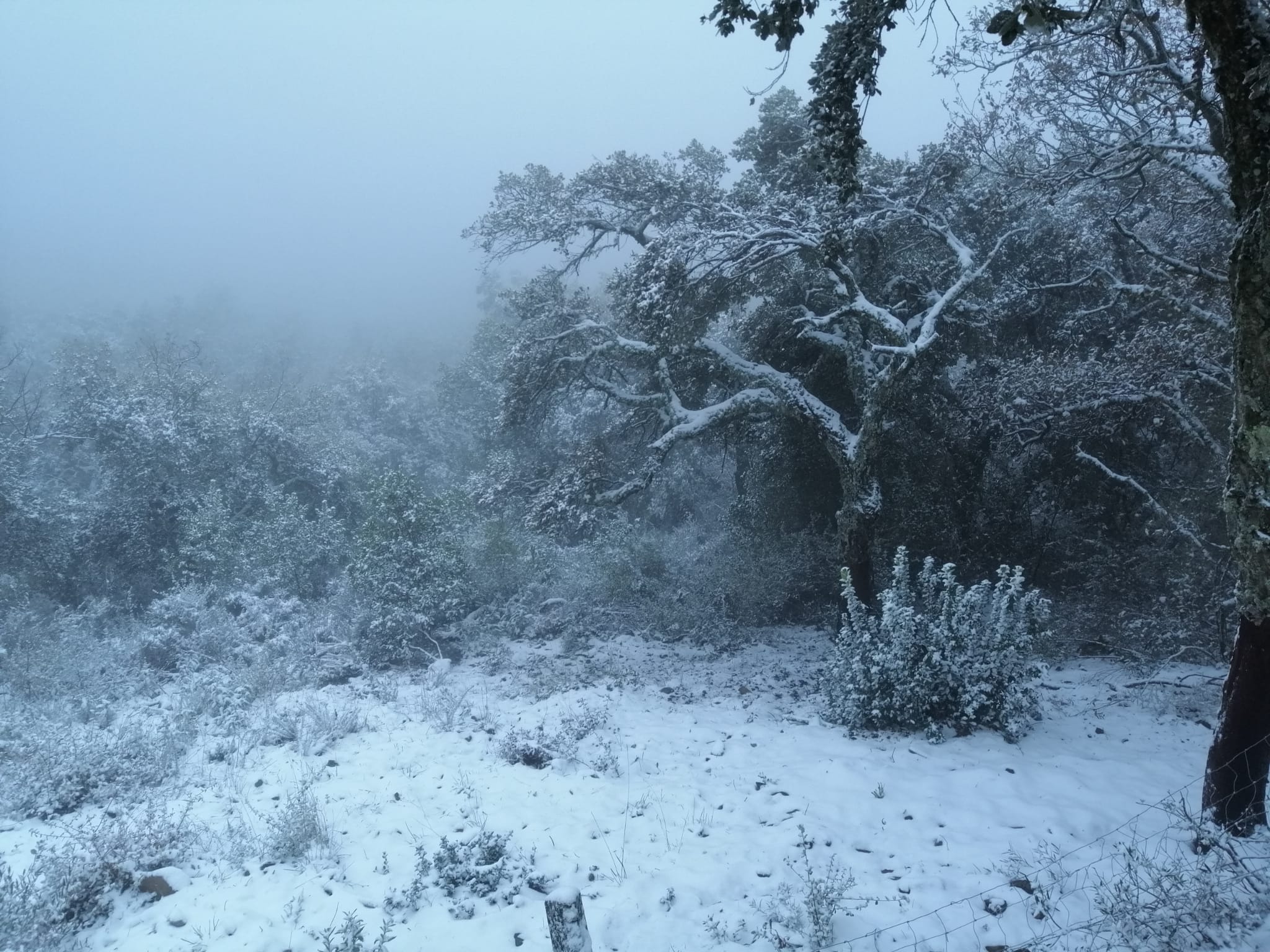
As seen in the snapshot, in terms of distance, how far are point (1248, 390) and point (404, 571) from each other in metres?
12.6

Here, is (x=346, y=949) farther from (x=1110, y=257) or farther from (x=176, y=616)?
(x=1110, y=257)

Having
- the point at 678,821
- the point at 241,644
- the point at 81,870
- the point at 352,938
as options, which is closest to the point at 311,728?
the point at 81,870

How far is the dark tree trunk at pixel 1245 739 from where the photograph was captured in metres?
4.34

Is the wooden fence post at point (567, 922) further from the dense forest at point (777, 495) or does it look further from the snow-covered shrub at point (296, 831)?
the snow-covered shrub at point (296, 831)

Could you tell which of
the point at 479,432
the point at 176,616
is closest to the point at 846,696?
the point at 176,616

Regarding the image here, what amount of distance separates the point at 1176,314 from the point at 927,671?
784 centimetres

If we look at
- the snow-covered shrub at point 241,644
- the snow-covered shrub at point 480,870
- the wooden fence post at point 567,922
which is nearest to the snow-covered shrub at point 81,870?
the snow-covered shrub at point 480,870

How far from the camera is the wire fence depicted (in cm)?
368

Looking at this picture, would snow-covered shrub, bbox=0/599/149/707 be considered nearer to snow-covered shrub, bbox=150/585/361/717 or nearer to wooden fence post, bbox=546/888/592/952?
snow-covered shrub, bbox=150/585/361/717

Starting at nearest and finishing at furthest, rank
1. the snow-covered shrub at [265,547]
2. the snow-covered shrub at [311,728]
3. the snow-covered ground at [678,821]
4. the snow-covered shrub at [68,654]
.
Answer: the snow-covered ground at [678,821]
the snow-covered shrub at [311,728]
the snow-covered shrub at [68,654]
the snow-covered shrub at [265,547]

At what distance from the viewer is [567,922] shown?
320 centimetres

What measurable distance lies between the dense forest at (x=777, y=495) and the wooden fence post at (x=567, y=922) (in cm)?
164

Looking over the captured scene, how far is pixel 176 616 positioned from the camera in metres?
13.7

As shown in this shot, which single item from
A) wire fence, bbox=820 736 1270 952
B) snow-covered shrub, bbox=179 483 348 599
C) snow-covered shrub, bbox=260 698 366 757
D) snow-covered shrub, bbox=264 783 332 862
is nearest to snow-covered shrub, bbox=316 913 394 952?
snow-covered shrub, bbox=264 783 332 862
